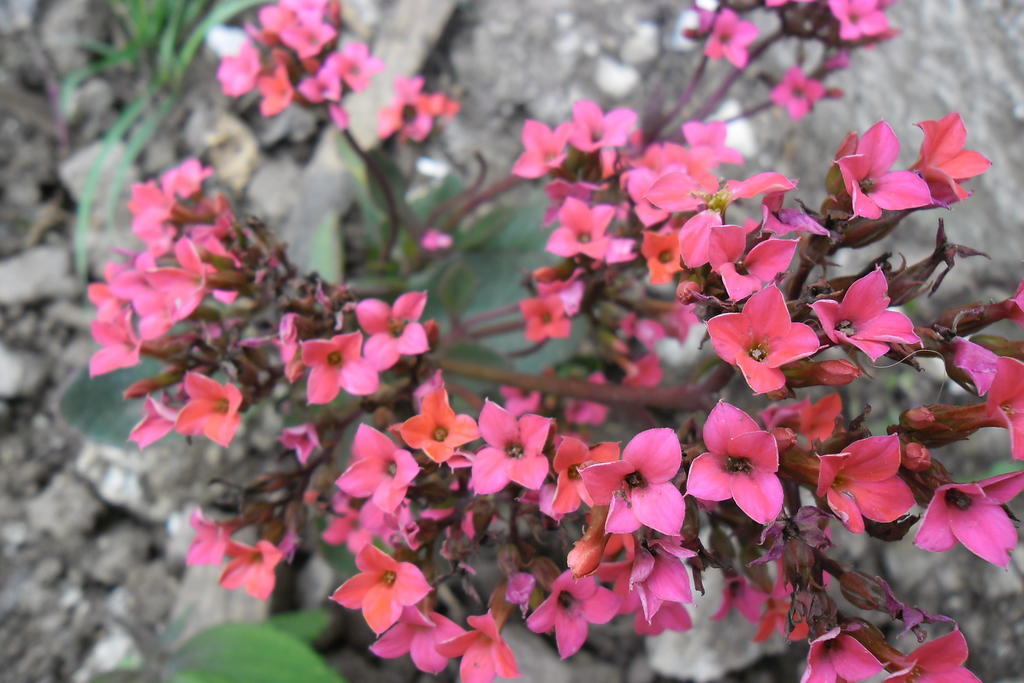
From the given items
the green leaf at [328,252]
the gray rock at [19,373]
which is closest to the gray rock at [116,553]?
the gray rock at [19,373]

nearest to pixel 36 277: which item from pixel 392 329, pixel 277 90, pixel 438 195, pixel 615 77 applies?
pixel 277 90

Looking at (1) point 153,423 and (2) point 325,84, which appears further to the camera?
(2) point 325,84

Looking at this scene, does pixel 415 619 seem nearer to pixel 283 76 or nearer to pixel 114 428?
pixel 114 428

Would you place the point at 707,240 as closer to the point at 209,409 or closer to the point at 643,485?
the point at 643,485

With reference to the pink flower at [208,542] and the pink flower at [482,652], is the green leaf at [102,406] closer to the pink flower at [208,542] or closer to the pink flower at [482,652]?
the pink flower at [208,542]

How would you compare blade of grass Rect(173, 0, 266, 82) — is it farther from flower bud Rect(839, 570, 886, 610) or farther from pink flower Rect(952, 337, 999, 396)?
flower bud Rect(839, 570, 886, 610)
